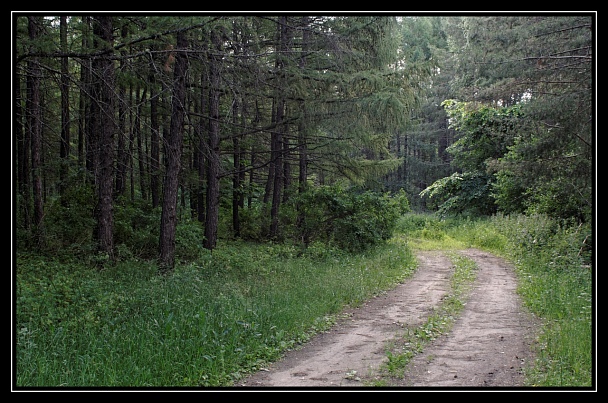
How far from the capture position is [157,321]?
6578mm

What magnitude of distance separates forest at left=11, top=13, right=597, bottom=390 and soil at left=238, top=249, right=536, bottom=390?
Result: 2.06m

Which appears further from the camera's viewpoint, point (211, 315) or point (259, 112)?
point (259, 112)

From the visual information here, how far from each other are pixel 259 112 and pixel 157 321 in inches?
325

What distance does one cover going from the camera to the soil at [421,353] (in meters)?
5.60

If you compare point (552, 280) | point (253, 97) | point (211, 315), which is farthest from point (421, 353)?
point (253, 97)

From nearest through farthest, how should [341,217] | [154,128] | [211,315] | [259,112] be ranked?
[211,315] → [259,112] → [154,128] → [341,217]

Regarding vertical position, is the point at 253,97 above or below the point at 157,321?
above

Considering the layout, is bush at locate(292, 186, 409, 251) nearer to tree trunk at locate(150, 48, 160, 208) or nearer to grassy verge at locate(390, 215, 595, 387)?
grassy verge at locate(390, 215, 595, 387)

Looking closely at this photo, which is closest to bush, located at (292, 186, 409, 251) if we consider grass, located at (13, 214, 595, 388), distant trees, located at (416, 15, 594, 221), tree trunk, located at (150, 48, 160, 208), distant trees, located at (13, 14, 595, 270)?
distant trees, located at (13, 14, 595, 270)

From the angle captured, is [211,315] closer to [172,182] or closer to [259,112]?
[172,182]

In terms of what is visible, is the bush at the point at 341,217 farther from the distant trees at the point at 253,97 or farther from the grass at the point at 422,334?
the grass at the point at 422,334

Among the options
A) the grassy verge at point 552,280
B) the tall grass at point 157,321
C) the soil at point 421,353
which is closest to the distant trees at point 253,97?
the grassy verge at point 552,280
